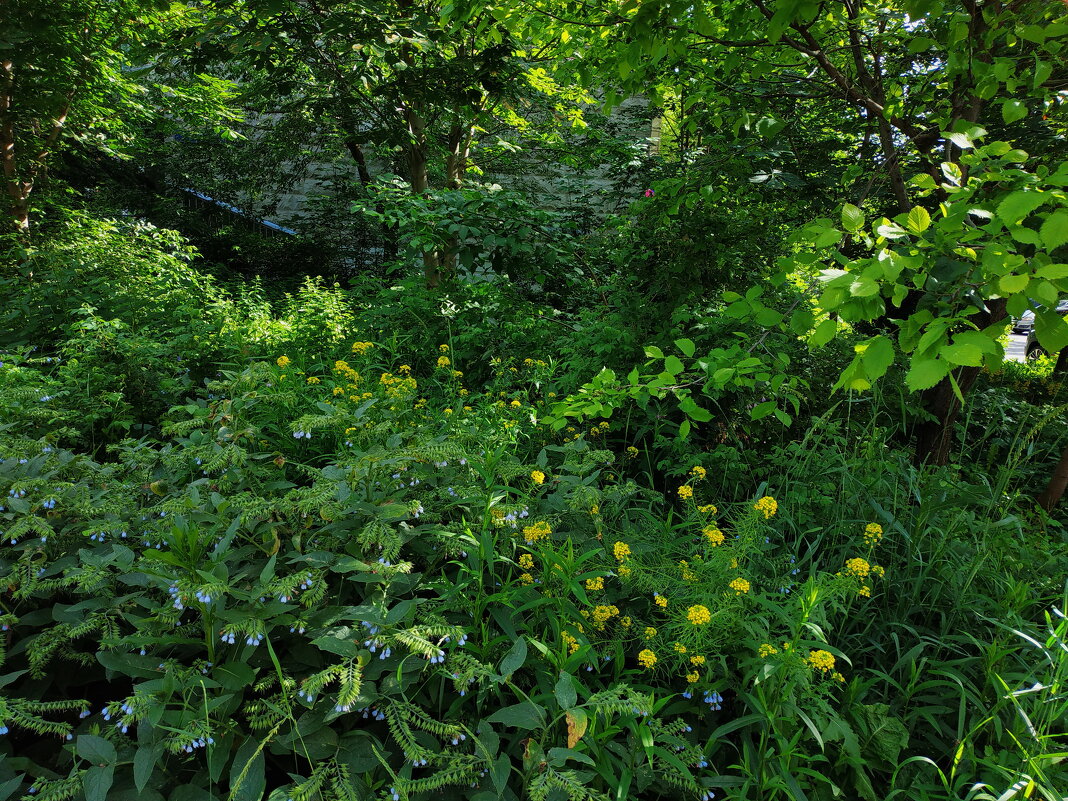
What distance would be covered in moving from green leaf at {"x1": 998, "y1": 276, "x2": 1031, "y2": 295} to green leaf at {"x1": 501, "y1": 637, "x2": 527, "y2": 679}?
4.13 ft

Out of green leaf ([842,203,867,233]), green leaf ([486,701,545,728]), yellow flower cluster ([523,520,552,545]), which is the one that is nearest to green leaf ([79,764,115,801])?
green leaf ([486,701,545,728])

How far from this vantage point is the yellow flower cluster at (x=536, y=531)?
1719 mm

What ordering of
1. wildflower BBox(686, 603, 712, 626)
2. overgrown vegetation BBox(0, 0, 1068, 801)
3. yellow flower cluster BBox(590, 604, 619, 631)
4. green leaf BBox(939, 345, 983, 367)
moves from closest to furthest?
green leaf BBox(939, 345, 983, 367), overgrown vegetation BBox(0, 0, 1068, 801), wildflower BBox(686, 603, 712, 626), yellow flower cluster BBox(590, 604, 619, 631)

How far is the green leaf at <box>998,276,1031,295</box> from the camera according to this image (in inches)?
47.1

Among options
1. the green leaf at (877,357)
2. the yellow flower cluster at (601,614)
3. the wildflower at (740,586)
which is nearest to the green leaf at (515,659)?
the yellow flower cluster at (601,614)

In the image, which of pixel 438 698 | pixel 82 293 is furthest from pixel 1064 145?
pixel 82 293

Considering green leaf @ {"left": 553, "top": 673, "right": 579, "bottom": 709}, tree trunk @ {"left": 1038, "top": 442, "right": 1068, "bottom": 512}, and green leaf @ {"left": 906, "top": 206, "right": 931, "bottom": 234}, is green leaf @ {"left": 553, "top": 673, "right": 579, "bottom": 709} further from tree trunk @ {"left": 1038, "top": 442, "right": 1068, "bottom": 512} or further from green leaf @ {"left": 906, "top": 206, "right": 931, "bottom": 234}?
tree trunk @ {"left": 1038, "top": 442, "right": 1068, "bottom": 512}

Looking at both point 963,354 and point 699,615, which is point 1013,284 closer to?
point 963,354

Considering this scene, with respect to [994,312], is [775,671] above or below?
below

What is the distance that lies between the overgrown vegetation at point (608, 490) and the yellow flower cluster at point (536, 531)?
69 mm

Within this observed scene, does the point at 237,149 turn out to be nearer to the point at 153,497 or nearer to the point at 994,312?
→ the point at 153,497

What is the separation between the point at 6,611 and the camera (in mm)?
1609

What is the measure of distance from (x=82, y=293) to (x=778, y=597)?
4.81m

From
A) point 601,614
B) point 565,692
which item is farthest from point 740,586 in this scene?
point 565,692
